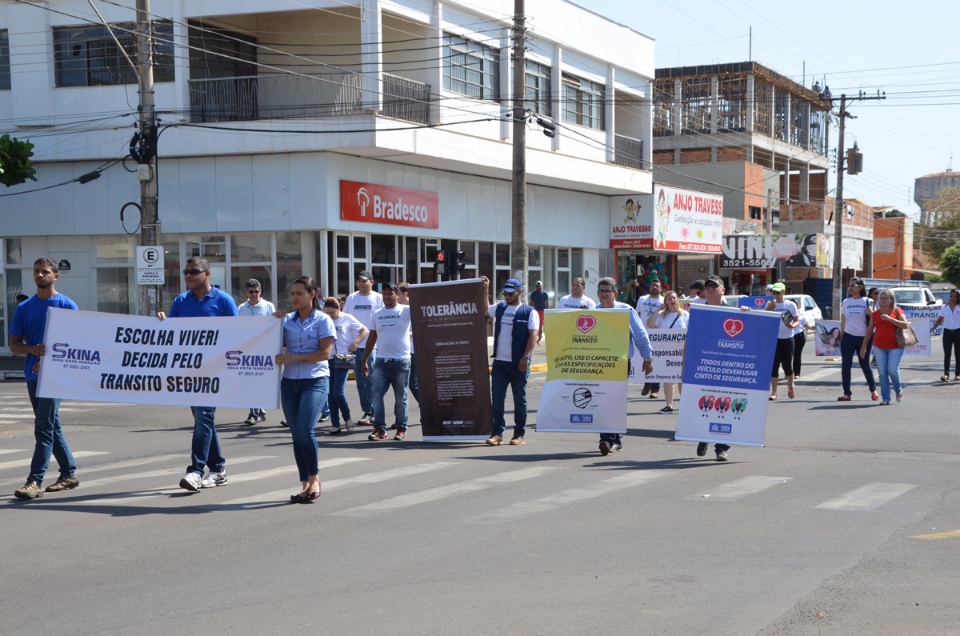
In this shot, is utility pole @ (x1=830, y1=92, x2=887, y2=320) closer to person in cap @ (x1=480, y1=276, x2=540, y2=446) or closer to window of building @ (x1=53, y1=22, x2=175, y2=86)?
window of building @ (x1=53, y1=22, x2=175, y2=86)

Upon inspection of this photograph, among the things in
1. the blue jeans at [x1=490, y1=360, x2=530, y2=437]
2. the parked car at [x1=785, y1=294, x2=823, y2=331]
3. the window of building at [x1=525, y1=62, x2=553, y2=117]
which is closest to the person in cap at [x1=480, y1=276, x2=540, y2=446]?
the blue jeans at [x1=490, y1=360, x2=530, y2=437]

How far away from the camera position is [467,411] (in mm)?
13484

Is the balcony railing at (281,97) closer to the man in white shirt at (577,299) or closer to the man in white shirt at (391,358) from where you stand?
the man in white shirt at (577,299)

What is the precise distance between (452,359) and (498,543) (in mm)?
5864

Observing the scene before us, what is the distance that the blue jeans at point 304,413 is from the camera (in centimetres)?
934

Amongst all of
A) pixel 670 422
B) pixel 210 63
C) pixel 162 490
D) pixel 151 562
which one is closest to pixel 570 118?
pixel 210 63

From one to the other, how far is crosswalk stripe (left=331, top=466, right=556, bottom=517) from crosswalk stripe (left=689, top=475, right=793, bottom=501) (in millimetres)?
1827

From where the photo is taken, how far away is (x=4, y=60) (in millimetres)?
31906

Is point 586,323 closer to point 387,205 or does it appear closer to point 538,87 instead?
point 387,205

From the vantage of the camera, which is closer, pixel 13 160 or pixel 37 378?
pixel 37 378

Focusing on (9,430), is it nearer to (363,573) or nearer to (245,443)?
(245,443)

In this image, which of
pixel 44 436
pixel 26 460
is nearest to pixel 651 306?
pixel 26 460

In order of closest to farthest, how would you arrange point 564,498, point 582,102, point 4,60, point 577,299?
point 564,498
point 577,299
point 4,60
point 582,102

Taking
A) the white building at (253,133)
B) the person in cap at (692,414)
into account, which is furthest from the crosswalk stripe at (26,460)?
the white building at (253,133)
